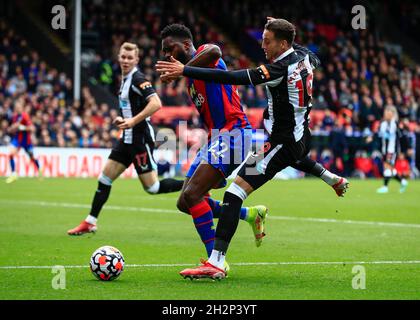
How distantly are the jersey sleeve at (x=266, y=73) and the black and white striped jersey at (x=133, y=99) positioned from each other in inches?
190

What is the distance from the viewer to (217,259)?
27.7 ft

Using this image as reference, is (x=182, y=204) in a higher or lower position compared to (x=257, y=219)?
higher

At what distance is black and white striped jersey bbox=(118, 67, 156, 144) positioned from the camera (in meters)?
12.9

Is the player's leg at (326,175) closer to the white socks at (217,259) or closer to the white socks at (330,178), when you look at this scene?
the white socks at (330,178)

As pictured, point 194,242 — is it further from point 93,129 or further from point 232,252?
point 93,129

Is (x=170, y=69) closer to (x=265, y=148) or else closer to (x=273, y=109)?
(x=273, y=109)

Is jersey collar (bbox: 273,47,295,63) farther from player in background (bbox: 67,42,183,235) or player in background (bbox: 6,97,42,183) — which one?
player in background (bbox: 6,97,42,183)

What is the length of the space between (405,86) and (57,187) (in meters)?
20.3

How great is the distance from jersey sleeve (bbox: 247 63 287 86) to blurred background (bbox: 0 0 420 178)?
2020 centimetres

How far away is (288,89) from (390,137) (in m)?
16.9

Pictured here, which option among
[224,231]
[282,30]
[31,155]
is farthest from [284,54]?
[31,155]

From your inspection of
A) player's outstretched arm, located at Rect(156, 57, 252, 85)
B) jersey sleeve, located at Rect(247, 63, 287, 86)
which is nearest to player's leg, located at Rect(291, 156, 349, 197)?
jersey sleeve, located at Rect(247, 63, 287, 86)
